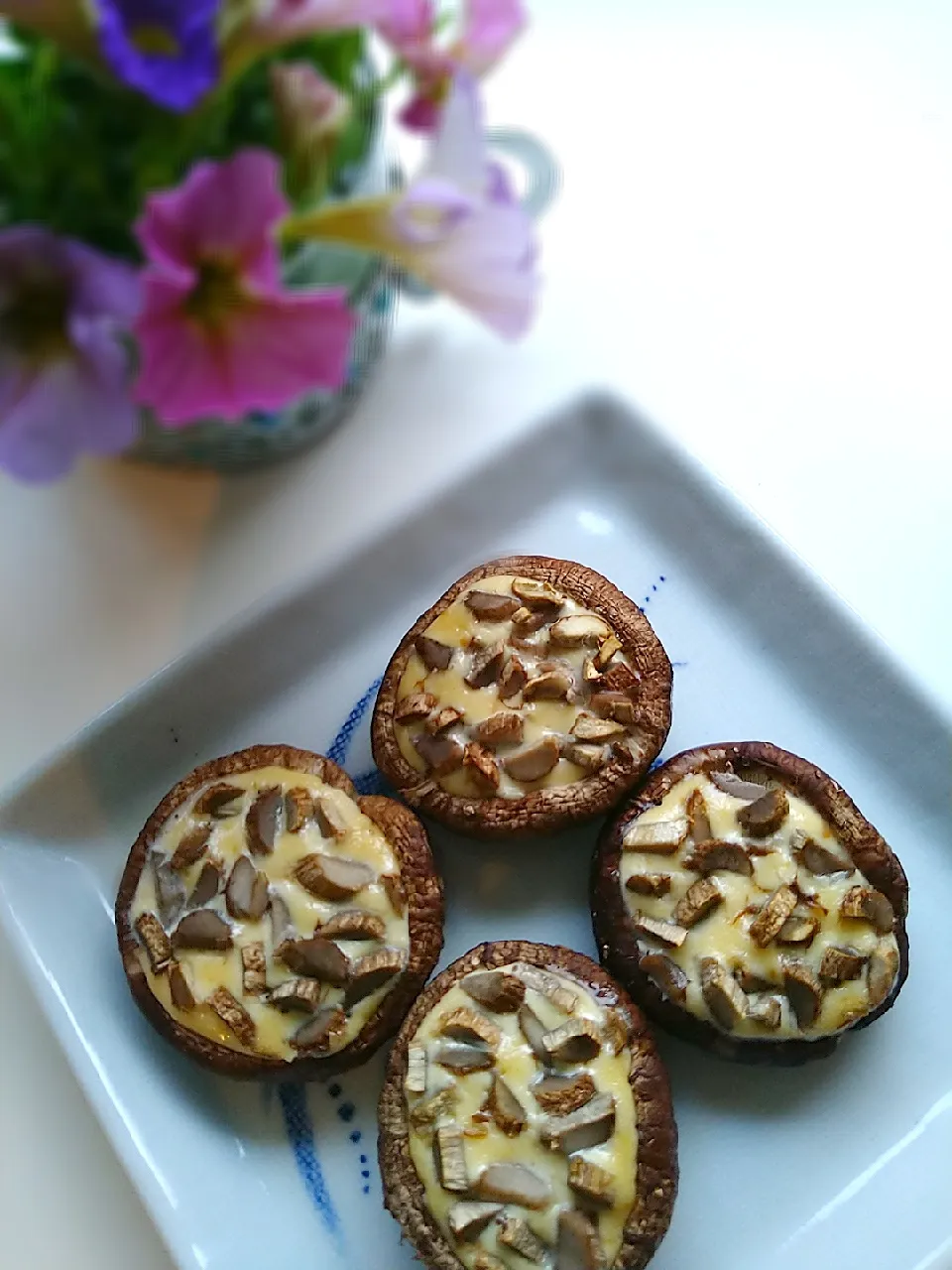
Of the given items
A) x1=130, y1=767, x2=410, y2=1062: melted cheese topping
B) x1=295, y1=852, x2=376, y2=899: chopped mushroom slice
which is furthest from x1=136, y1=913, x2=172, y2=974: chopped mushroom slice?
x1=295, y1=852, x2=376, y2=899: chopped mushroom slice

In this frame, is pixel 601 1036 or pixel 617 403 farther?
pixel 617 403

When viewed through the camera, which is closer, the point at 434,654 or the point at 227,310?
the point at 227,310

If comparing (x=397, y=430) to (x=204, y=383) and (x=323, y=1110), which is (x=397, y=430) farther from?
(x=323, y=1110)

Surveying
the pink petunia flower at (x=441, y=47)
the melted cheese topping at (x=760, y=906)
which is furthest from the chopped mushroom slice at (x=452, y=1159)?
the pink petunia flower at (x=441, y=47)

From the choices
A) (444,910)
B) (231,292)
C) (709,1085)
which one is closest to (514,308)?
(231,292)

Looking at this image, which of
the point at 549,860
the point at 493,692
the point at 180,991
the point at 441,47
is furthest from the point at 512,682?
the point at 441,47

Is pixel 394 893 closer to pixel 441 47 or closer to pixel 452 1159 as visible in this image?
pixel 452 1159

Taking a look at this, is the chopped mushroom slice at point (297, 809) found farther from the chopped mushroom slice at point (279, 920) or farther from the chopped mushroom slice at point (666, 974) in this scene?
the chopped mushroom slice at point (666, 974)
